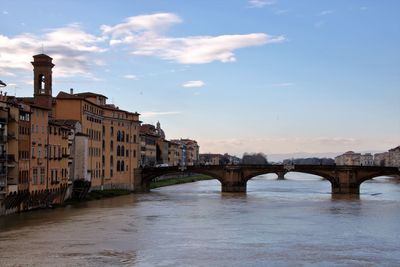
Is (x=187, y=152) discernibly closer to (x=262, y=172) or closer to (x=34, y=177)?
(x=262, y=172)

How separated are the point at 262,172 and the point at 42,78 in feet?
99.9

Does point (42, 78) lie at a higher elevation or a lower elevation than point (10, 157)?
higher

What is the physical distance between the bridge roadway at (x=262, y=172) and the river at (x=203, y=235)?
17.3 meters

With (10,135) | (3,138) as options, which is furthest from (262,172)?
(3,138)

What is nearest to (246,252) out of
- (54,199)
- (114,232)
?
(114,232)

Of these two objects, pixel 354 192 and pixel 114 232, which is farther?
pixel 354 192

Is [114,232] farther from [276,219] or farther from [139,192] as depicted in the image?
[139,192]

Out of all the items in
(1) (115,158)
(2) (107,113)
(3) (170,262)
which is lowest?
(3) (170,262)

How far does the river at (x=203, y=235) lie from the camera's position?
2972 centimetres

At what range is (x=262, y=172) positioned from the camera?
79.5m

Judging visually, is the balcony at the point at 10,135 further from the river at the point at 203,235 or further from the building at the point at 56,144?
the river at the point at 203,235

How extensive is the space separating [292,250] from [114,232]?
11.6m

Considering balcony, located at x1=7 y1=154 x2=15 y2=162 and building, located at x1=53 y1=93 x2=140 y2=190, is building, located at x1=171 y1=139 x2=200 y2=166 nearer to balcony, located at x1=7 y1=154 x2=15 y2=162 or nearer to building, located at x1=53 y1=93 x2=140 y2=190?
building, located at x1=53 y1=93 x2=140 y2=190

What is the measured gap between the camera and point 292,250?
32.3m
